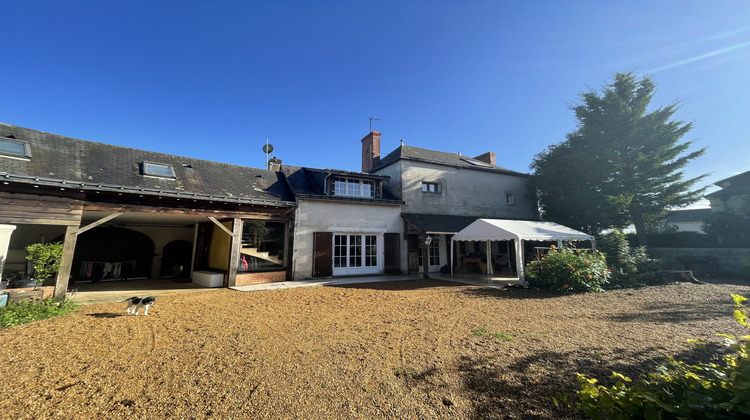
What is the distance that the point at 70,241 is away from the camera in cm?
729

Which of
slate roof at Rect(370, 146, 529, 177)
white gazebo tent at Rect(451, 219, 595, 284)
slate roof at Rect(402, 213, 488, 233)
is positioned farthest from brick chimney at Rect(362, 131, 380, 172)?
white gazebo tent at Rect(451, 219, 595, 284)

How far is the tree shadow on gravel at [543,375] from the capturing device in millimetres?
2617

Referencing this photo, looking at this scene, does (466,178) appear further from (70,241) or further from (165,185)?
(70,241)

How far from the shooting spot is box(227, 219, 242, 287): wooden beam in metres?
9.92

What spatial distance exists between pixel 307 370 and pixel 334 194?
32.1 ft

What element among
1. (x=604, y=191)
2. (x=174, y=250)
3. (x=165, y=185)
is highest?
(x=604, y=191)

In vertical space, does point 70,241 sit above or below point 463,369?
above

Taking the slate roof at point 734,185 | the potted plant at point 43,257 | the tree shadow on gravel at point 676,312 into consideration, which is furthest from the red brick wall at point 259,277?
the slate roof at point 734,185

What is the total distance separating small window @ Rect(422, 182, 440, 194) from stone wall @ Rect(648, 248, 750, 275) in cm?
1091

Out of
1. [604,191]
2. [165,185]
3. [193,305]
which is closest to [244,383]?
[193,305]

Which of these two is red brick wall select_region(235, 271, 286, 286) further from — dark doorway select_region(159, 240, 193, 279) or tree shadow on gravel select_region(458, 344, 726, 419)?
tree shadow on gravel select_region(458, 344, 726, 419)

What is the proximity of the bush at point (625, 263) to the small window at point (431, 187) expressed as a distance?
7427 millimetres

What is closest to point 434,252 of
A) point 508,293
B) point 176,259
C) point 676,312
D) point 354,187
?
point 354,187

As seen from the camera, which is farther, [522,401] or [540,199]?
[540,199]
